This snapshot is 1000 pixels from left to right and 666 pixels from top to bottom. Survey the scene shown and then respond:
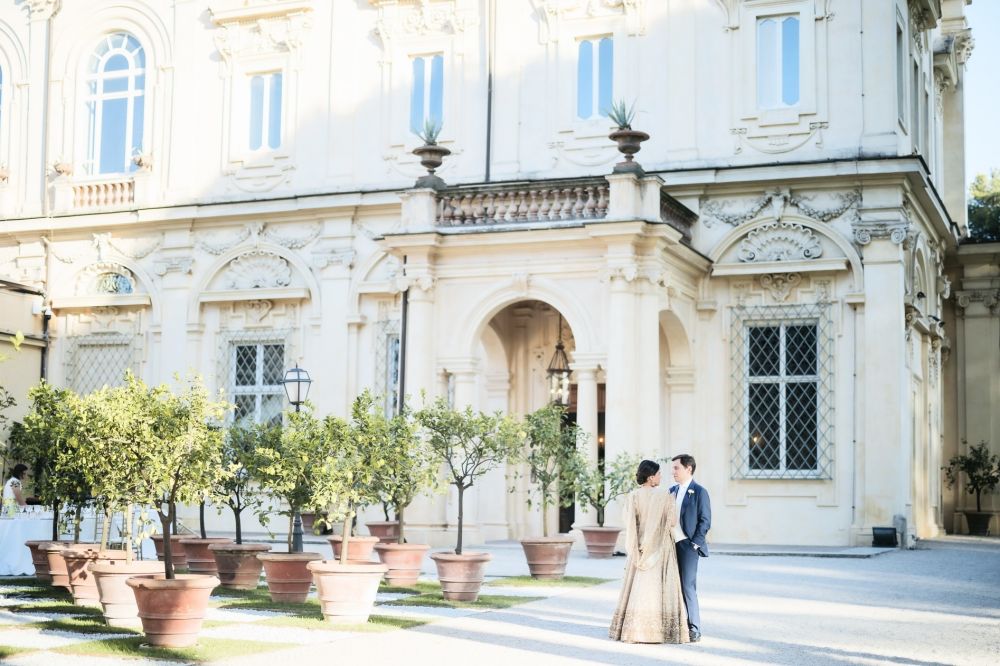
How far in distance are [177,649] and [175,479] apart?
54.5 inches

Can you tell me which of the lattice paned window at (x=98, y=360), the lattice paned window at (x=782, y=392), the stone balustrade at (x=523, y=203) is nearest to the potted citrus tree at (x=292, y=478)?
the stone balustrade at (x=523, y=203)

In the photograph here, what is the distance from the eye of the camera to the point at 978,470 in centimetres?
2711

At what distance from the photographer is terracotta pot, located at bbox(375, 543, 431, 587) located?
14.4 m

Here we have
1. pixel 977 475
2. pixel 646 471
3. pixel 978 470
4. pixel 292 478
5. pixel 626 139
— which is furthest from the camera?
pixel 978 470

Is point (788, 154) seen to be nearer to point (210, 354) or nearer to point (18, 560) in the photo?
point (210, 354)

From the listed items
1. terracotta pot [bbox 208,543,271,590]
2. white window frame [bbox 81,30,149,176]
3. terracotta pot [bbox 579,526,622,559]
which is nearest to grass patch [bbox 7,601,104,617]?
terracotta pot [bbox 208,543,271,590]

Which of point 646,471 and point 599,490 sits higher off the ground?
point 646,471

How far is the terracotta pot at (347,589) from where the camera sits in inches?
447

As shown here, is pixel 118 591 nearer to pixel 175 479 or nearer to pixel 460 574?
pixel 175 479

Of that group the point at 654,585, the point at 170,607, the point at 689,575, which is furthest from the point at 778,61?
the point at 170,607

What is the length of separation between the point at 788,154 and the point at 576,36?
4.39 metres

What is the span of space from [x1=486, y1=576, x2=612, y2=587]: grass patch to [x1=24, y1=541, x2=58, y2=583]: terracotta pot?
15.9ft

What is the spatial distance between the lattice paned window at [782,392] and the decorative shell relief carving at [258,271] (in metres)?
8.65

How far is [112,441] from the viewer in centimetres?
1056
